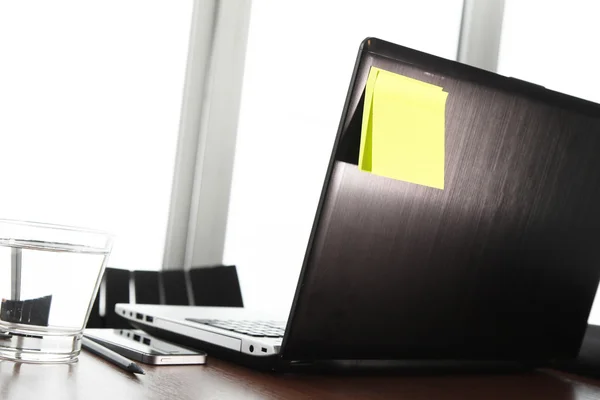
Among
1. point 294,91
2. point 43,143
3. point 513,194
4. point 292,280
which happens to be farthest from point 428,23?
point 513,194

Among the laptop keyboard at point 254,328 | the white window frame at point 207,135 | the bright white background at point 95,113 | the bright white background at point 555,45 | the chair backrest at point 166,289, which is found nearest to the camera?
the laptop keyboard at point 254,328

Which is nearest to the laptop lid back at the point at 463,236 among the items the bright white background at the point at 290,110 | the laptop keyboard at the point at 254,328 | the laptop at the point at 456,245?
the laptop at the point at 456,245

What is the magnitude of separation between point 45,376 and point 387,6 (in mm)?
2133

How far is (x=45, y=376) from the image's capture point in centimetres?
60

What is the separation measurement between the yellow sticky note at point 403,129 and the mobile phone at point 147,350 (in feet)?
0.91

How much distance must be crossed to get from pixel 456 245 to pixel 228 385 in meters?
0.28

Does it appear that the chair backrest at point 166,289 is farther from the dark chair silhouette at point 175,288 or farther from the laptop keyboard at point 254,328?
the laptop keyboard at point 254,328

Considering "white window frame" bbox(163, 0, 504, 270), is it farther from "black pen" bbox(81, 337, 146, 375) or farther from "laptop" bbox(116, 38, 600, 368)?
"black pen" bbox(81, 337, 146, 375)

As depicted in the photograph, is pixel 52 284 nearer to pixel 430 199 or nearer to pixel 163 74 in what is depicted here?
pixel 430 199

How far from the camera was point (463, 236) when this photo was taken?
2.49 feet

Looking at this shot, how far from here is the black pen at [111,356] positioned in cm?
66

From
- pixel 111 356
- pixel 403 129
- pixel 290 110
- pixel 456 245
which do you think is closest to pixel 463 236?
pixel 456 245

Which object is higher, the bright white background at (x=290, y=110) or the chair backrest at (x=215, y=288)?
the bright white background at (x=290, y=110)

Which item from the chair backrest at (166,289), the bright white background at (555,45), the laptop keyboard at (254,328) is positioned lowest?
the chair backrest at (166,289)
